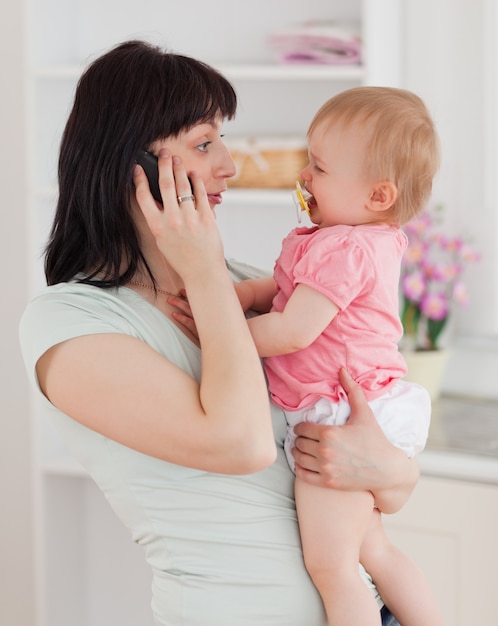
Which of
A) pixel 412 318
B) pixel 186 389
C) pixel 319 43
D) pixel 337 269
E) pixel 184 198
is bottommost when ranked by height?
pixel 412 318

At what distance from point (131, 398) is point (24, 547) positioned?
1880 millimetres

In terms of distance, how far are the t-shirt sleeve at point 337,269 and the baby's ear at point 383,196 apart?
77 millimetres

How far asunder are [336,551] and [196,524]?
20 centimetres

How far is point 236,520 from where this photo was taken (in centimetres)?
141

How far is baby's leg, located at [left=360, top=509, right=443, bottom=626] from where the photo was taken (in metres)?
1.50

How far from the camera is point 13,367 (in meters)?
2.91

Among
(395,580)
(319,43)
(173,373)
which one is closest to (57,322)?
(173,373)

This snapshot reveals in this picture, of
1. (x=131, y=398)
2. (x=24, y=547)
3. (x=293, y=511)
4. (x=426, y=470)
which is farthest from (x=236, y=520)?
(x=24, y=547)

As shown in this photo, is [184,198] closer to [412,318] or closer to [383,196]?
[383,196]

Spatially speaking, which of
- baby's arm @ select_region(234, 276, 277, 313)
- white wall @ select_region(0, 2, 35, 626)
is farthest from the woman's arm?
white wall @ select_region(0, 2, 35, 626)

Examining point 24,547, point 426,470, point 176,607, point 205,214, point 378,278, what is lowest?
point 24,547

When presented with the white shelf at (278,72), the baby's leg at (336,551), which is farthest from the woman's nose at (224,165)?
the white shelf at (278,72)

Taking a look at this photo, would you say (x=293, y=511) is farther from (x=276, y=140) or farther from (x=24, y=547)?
(x=24, y=547)

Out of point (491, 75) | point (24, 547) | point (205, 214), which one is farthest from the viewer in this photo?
point (24, 547)
